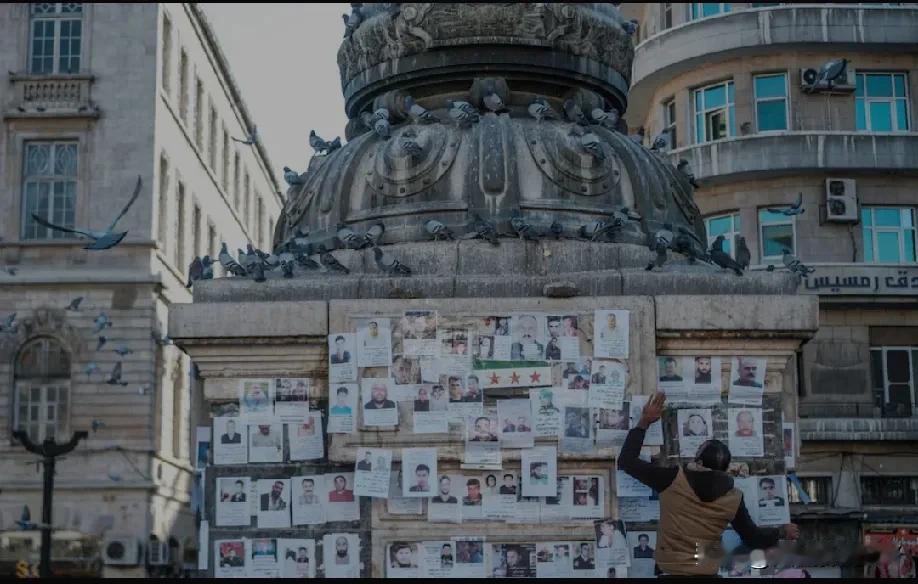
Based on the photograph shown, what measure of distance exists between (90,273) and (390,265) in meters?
32.4

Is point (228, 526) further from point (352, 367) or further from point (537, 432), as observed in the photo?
point (537, 432)

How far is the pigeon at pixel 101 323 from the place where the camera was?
3726 cm

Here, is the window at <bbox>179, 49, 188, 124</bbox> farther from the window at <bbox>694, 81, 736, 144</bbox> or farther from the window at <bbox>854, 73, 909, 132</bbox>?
the window at <bbox>854, 73, 909, 132</bbox>

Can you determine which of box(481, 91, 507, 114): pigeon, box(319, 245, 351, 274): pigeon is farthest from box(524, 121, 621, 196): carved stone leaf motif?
box(319, 245, 351, 274): pigeon

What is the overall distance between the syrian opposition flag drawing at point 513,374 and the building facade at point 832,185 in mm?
21034

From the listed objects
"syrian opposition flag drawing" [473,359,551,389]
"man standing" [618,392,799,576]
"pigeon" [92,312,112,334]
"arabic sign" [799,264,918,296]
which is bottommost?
"man standing" [618,392,799,576]

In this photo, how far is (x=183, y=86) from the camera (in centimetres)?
4481

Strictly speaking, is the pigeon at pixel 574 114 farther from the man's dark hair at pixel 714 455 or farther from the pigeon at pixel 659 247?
the man's dark hair at pixel 714 455

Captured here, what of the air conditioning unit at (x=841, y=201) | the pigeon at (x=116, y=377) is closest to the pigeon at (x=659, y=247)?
the air conditioning unit at (x=841, y=201)

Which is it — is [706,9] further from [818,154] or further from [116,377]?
[116,377]

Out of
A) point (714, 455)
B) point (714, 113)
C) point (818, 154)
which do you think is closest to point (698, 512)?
point (714, 455)

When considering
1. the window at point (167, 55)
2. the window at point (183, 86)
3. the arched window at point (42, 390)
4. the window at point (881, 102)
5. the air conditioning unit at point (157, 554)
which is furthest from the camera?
the window at point (183, 86)

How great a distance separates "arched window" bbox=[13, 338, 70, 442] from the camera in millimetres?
38812

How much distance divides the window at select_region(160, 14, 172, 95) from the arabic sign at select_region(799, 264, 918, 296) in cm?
1955
